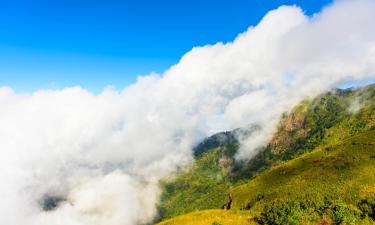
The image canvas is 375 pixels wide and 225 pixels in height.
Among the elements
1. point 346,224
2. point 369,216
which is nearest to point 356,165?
point 369,216

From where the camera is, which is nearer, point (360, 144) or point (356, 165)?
point (356, 165)

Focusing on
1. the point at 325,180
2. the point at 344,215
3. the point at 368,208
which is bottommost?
the point at 368,208

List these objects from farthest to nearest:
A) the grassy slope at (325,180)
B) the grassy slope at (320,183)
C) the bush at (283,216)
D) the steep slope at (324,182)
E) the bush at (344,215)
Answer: the grassy slope at (325,180) → the steep slope at (324,182) → the grassy slope at (320,183) → the bush at (283,216) → the bush at (344,215)

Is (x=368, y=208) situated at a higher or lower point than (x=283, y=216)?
lower

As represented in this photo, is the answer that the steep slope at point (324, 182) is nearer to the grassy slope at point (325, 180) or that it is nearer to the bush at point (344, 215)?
the grassy slope at point (325, 180)

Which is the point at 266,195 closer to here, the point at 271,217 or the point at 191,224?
the point at 191,224

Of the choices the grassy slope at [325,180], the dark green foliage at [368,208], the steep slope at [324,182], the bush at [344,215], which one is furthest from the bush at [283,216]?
the grassy slope at [325,180]

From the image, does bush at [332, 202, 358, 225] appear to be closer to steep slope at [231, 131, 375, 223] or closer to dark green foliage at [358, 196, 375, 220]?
dark green foliage at [358, 196, 375, 220]

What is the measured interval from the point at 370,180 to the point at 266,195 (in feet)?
148

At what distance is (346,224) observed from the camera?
72000 millimetres

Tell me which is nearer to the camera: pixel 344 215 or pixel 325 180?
pixel 344 215

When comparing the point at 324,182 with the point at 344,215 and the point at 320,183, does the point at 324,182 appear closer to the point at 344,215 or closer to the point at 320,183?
the point at 320,183

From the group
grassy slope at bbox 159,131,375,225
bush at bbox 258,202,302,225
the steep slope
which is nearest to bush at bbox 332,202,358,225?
bush at bbox 258,202,302,225

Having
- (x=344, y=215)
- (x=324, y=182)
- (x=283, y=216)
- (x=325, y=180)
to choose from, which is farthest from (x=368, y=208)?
(x=325, y=180)
